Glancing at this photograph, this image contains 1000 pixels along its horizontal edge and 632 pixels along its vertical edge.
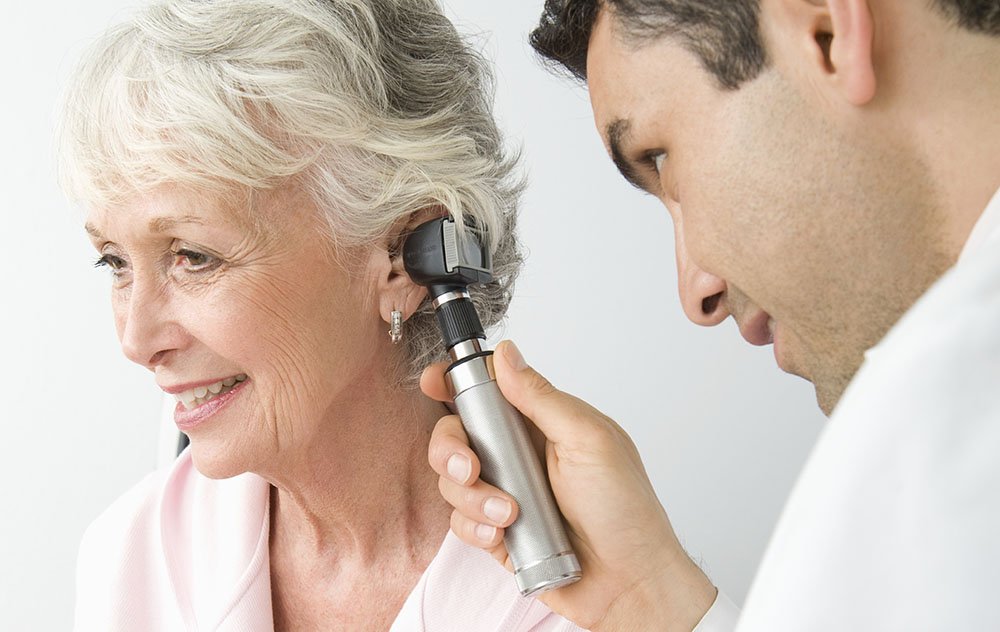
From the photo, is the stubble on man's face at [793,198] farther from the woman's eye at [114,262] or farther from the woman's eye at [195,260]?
the woman's eye at [114,262]

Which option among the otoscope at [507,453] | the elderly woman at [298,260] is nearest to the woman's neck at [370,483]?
the elderly woman at [298,260]

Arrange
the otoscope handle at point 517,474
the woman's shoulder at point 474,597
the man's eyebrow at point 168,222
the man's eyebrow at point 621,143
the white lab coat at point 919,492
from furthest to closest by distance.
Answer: the woman's shoulder at point 474,597 < the man's eyebrow at point 168,222 < the otoscope handle at point 517,474 < the man's eyebrow at point 621,143 < the white lab coat at point 919,492

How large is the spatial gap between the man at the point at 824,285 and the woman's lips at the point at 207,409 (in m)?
0.26

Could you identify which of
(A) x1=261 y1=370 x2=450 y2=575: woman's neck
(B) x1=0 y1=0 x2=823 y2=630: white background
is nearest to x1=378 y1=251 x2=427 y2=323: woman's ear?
(A) x1=261 y1=370 x2=450 y2=575: woman's neck

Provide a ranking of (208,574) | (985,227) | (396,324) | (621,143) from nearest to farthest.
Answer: (985,227) → (621,143) → (396,324) → (208,574)

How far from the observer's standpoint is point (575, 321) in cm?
220

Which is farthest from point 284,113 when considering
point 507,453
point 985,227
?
point 985,227

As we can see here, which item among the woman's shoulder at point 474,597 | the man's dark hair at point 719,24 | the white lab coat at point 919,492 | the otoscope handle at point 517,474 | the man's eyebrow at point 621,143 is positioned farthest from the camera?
the woman's shoulder at point 474,597

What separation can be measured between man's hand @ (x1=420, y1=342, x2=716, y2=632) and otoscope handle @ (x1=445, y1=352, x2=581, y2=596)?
0.05 ft

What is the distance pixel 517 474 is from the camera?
1.32 metres

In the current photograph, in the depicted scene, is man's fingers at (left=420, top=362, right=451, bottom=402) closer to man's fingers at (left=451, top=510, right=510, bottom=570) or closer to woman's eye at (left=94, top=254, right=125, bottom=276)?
man's fingers at (left=451, top=510, right=510, bottom=570)

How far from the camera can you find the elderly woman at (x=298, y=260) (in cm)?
142

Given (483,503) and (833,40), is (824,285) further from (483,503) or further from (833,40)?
(483,503)

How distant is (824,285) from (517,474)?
0.43m
